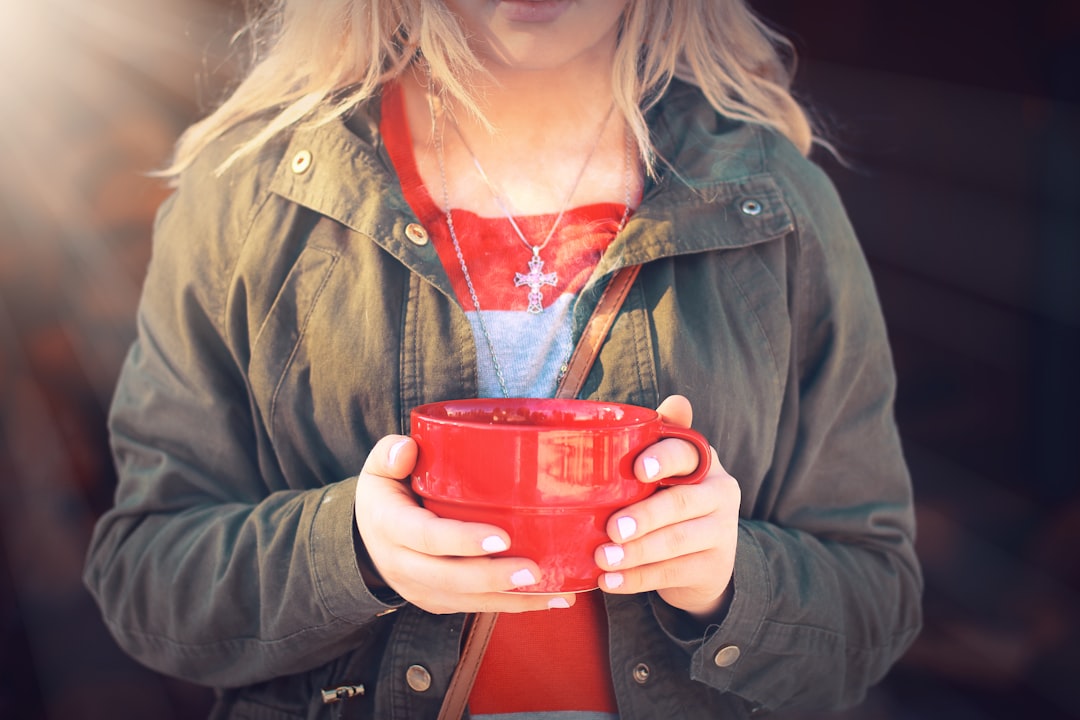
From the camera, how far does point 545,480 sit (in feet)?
2.56

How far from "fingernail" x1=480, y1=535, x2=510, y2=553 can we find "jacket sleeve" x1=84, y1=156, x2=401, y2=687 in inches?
12.3

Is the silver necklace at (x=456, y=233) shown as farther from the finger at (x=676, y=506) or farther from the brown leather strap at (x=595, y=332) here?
the finger at (x=676, y=506)

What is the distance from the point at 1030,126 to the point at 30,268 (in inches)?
102

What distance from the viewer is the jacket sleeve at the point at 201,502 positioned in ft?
3.60

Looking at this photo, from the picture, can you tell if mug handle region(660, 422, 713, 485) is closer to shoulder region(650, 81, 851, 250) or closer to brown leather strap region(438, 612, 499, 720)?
brown leather strap region(438, 612, 499, 720)

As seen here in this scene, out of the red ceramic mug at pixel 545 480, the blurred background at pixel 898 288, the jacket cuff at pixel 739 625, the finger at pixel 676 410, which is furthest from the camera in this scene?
the blurred background at pixel 898 288

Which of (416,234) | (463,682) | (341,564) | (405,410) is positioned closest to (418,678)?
(463,682)

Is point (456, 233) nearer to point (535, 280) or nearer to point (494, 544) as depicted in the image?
point (535, 280)

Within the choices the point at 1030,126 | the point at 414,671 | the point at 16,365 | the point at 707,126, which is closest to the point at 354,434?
the point at 414,671

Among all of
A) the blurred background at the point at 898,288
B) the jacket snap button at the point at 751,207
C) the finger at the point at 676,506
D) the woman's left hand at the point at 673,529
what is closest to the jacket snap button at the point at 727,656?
the woman's left hand at the point at 673,529

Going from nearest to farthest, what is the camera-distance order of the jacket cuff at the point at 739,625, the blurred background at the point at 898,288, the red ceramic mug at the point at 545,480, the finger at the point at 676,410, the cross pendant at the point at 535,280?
1. the red ceramic mug at the point at 545,480
2. the finger at the point at 676,410
3. the jacket cuff at the point at 739,625
4. the cross pendant at the point at 535,280
5. the blurred background at the point at 898,288

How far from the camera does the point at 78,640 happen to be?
2090 mm

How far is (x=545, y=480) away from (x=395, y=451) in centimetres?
16

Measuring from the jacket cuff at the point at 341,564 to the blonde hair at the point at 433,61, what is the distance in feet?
1.68
